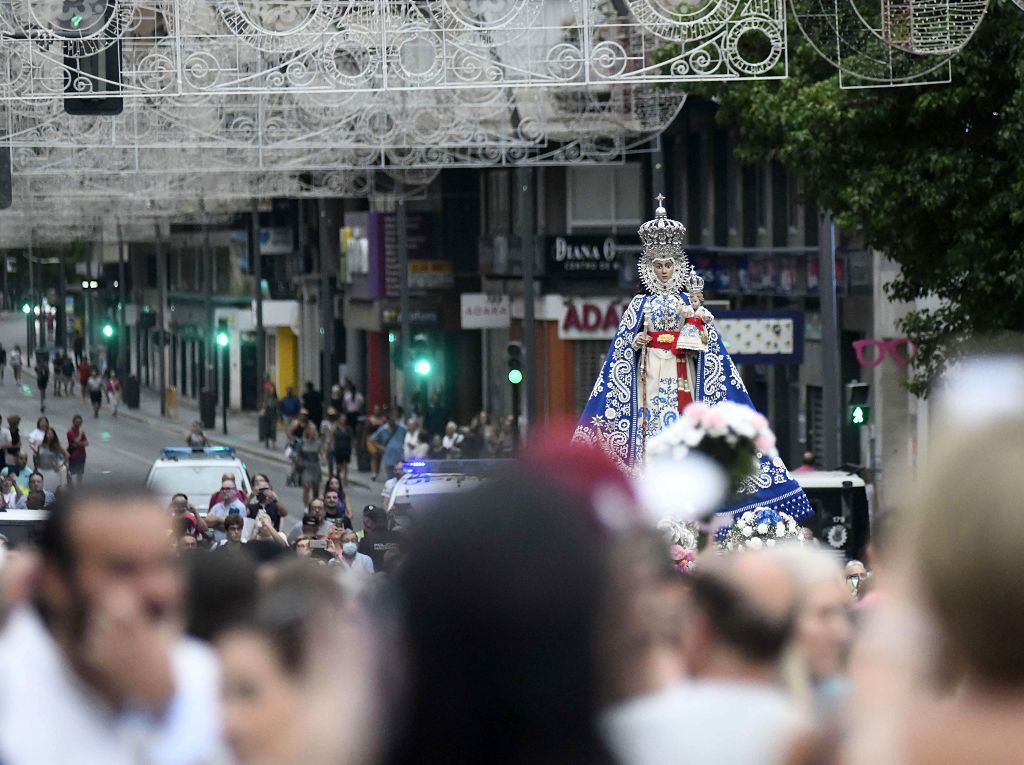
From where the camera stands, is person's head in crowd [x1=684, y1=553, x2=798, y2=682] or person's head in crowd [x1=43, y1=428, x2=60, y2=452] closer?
person's head in crowd [x1=684, y1=553, x2=798, y2=682]

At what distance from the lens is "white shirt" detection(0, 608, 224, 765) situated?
3.64 m

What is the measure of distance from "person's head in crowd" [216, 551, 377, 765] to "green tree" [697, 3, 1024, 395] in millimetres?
15472

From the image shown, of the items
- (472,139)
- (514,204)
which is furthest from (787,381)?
(514,204)

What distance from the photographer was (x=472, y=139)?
105ft

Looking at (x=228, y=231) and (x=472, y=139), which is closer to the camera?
(x=472, y=139)

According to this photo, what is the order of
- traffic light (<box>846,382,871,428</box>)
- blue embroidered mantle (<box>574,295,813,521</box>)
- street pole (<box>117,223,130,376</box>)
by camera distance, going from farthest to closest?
street pole (<box>117,223,130,376</box>), traffic light (<box>846,382,871,428</box>), blue embroidered mantle (<box>574,295,813,521</box>)

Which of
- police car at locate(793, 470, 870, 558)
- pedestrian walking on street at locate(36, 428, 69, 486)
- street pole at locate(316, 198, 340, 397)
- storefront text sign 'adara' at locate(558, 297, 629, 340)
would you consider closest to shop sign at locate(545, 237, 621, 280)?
storefront text sign 'adara' at locate(558, 297, 629, 340)

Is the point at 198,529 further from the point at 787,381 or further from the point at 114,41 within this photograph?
the point at 787,381

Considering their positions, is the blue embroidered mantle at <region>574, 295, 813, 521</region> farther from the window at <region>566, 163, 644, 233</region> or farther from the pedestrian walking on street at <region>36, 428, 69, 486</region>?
the window at <region>566, 163, 644, 233</region>

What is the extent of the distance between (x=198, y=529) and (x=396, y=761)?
613 inches

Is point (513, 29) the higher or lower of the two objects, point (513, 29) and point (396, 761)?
the higher

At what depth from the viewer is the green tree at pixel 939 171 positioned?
19.1m

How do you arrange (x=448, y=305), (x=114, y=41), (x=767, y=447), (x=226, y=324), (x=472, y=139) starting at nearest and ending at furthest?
(x=767, y=447), (x=114, y=41), (x=472, y=139), (x=448, y=305), (x=226, y=324)

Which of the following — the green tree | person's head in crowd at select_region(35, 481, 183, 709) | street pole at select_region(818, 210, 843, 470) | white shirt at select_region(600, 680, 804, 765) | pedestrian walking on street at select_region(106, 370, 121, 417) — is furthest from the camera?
pedestrian walking on street at select_region(106, 370, 121, 417)
